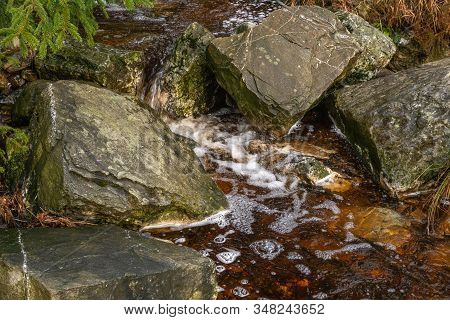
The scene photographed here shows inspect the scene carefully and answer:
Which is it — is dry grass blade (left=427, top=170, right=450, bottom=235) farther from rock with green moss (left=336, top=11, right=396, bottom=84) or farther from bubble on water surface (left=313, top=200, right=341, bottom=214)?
rock with green moss (left=336, top=11, right=396, bottom=84)

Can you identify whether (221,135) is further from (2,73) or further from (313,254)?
(2,73)

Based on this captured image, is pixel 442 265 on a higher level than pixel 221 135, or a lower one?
lower

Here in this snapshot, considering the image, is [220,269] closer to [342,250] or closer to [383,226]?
[342,250]

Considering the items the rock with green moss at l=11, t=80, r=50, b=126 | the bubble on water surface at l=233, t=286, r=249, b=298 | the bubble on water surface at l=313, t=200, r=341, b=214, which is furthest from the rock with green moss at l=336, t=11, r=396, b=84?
the rock with green moss at l=11, t=80, r=50, b=126

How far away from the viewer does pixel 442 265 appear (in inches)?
166

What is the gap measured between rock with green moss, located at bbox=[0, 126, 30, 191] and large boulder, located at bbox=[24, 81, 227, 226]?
121 millimetres

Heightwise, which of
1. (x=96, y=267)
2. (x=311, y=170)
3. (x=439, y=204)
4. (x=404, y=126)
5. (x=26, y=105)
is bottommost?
(x=439, y=204)

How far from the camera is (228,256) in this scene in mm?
4316

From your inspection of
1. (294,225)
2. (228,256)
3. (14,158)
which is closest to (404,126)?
(294,225)

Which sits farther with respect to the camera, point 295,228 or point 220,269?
point 295,228

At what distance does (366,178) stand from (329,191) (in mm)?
549

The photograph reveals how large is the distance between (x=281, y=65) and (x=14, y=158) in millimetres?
3187
